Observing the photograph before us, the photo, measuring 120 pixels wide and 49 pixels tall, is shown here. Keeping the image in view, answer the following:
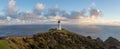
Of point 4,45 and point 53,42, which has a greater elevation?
point 4,45

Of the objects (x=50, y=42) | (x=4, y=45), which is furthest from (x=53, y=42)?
(x=4, y=45)

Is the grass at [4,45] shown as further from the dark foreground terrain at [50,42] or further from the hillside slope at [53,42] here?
the hillside slope at [53,42]

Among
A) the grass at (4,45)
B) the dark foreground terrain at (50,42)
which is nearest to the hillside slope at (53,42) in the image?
the dark foreground terrain at (50,42)

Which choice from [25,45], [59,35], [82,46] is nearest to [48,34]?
[59,35]

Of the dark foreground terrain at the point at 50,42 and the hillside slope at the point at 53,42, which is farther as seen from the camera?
the hillside slope at the point at 53,42

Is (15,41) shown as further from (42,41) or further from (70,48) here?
(70,48)

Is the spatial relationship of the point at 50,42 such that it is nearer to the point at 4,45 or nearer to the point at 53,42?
the point at 53,42

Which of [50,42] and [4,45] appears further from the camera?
[50,42]

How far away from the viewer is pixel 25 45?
56156 mm

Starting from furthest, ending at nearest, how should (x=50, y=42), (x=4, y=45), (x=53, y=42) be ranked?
(x=53, y=42) → (x=50, y=42) → (x=4, y=45)

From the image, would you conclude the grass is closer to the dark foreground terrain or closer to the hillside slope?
the dark foreground terrain

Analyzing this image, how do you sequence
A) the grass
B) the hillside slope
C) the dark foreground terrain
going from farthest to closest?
1. the hillside slope
2. the dark foreground terrain
3. the grass

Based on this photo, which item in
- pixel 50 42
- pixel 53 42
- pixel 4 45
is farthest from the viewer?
pixel 53 42

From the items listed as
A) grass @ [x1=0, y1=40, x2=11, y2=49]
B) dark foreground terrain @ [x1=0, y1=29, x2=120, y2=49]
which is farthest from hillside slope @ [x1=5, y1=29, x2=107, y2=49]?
grass @ [x1=0, y1=40, x2=11, y2=49]
